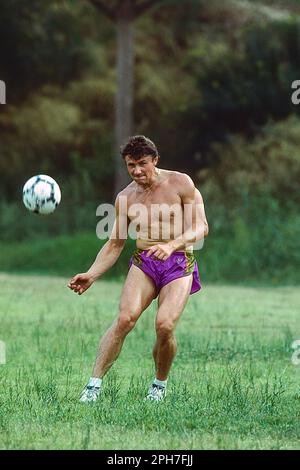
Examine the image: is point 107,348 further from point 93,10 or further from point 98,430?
point 93,10

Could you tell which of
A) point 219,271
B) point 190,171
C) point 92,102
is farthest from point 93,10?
point 219,271

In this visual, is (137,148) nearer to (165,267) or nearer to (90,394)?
(165,267)

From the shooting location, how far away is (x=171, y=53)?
3103 centimetres

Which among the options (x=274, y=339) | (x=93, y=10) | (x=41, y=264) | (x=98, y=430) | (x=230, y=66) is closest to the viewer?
(x=98, y=430)

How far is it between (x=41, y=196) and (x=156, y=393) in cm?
187

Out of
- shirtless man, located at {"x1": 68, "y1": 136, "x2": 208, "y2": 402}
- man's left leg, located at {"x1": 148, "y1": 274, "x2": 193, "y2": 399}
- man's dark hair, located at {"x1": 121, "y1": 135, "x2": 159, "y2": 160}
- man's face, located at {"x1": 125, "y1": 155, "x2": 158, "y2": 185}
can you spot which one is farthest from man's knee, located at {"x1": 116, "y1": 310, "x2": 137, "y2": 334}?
man's dark hair, located at {"x1": 121, "y1": 135, "x2": 159, "y2": 160}

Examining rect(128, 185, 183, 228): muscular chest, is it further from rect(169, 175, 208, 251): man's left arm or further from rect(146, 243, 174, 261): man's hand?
rect(146, 243, 174, 261): man's hand

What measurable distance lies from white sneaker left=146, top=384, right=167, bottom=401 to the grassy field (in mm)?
82

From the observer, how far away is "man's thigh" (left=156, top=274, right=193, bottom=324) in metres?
8.84

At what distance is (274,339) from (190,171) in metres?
14.0

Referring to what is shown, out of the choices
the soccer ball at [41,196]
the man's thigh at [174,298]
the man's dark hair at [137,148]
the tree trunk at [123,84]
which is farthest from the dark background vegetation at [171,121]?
the man's dark hair at [137,148]

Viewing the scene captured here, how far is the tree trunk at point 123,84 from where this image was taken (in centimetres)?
2377

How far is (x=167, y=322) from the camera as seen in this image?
28.8ft

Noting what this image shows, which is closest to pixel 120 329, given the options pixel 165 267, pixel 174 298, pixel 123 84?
pixel 174 298
